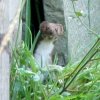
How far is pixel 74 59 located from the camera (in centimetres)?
328

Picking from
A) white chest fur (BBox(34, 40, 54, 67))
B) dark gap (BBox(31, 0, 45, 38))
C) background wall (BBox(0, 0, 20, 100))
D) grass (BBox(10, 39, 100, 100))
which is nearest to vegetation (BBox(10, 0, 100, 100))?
grass (BBox(10, 39, 100, 100))

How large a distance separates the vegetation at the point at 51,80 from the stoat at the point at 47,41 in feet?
2.49

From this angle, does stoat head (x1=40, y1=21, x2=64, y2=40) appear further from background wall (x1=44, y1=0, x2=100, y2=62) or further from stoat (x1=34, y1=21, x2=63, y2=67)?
background wall (x1=44, y1=0, x2=100, y2=62)

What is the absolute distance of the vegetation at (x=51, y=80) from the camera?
1994 millimetres

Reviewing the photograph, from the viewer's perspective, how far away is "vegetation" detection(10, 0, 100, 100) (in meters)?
1.99

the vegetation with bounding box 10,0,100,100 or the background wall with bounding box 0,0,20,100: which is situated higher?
the background wall with bounding box 0,0,20,100

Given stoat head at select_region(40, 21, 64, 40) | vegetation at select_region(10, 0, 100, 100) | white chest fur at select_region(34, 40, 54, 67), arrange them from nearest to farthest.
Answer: vegetation at select_region(10, 0, 100, 100) < stoat head at select_region(40, 21, 64, 40) < white chest fur at select_region(34, 40, 54, 67)

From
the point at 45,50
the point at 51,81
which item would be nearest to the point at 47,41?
the point at 45,50

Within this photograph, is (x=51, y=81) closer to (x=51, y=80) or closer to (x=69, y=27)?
(x=51, y=80)

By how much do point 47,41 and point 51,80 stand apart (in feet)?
3.86

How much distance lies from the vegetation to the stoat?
760 millimetres

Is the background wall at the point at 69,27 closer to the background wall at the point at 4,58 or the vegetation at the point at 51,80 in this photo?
the vegetation at the point at 51,80

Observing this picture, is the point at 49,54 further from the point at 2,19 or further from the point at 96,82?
the point at 2,19

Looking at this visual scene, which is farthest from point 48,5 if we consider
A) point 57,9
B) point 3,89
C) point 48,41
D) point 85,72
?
point 3,89
